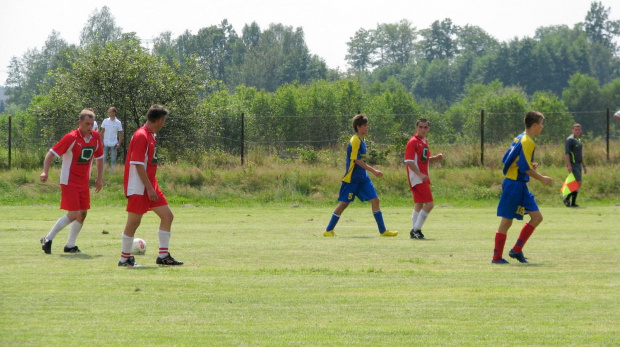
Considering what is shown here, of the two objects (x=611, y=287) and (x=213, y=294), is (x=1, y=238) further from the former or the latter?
(x=611, y=287)

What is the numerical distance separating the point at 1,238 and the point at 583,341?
→ 10643 mm

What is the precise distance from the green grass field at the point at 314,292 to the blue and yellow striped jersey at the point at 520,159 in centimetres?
116

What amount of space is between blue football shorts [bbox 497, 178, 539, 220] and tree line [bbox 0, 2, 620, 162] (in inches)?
778

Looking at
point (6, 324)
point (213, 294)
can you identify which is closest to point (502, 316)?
point (213, 294)

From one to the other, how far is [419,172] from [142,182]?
600 cm

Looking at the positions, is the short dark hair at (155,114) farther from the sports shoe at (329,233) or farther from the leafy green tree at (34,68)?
the leafy green tree at (34,68)

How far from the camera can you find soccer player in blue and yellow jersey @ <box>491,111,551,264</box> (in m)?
10.8

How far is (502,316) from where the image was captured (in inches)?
275

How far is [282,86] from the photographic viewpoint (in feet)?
318

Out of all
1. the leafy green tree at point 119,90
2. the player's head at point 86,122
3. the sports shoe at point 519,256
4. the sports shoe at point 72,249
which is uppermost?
the leafy green tree at point 119,90

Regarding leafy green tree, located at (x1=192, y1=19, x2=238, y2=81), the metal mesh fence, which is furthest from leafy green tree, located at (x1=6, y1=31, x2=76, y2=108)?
the metal mesh fence

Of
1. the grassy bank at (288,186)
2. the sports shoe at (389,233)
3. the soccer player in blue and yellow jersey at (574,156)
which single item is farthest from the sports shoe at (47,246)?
the soccer player in blue and yellow jersey at (574,156)

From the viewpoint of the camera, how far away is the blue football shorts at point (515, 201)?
10922mm

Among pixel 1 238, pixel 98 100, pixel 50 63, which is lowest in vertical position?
pixel 1 238
